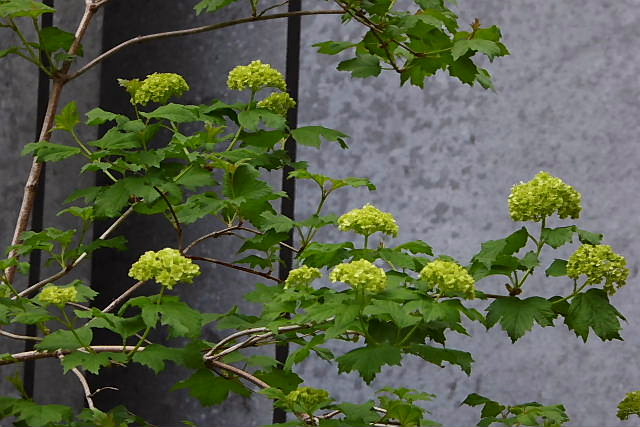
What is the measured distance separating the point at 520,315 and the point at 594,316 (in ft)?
0.29

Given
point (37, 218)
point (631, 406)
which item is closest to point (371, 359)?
point (631, 406)

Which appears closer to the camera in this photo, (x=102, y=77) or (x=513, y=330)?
(x=513, y=330)

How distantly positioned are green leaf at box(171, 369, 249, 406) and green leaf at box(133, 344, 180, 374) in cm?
7

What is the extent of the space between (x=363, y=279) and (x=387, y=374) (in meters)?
1.07

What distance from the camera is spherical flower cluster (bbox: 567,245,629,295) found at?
1.23 meters

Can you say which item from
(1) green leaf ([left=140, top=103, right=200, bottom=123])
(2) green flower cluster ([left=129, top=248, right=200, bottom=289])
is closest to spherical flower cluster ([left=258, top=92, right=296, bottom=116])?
(1) green leaf ([left=140, top=103, right=200, bottom=123])

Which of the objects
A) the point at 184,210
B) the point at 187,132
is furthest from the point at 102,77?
the point at 184,210

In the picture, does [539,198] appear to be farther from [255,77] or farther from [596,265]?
[255,77]

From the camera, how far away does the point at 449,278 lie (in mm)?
1131

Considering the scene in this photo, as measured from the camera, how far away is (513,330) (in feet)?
4.08

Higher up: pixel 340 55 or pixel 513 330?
pixel 340 55

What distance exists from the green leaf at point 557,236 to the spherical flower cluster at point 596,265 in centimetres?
2

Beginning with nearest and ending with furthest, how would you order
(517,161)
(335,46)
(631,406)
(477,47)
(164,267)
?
1. (164,267)
2. (477,47)
3. (631,406)
4. (335,46)
5. (517,161)

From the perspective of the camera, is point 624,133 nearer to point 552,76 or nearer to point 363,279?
point 552,76
